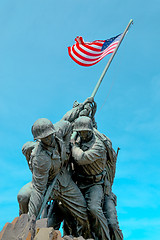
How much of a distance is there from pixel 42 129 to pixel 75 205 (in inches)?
68.7

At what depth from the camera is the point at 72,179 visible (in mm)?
7160

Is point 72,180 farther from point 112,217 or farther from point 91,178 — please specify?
point 112,217

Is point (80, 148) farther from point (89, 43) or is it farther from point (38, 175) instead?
point (89, 43)

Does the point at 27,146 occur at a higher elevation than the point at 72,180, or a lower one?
higher

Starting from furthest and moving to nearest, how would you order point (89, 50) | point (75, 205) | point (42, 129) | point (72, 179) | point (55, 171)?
1. point (89, 50)
2. point (72, 179)
3. point (75, 205)
4. point (55, 171)
5. point (42, 129)

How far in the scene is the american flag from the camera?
10664mm

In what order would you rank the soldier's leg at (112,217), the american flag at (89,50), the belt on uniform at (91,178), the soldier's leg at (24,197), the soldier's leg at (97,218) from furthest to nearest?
1. the american flag at (89,50)
2. the belt on uniform at (91,178)
3. the soldier's leg at (112,217)
4. the soldier's leg at (97,218)
5. the soldier's leg at (24,197)

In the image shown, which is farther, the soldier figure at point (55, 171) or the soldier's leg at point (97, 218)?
the soldier's leg at point (97, 218)

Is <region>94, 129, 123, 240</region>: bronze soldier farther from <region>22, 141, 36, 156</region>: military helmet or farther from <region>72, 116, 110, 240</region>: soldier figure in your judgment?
<region>22, 141, 36, 156</region>: military helmet

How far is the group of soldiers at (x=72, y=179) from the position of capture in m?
6.00

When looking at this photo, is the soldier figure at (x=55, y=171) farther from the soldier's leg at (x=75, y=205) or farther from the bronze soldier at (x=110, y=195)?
the bronze soldier at (x=110, y=195)

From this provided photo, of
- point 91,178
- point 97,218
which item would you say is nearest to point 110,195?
point 91,178

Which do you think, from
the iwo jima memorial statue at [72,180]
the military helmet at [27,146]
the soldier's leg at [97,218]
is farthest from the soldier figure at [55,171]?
the military helmet at [27,146]

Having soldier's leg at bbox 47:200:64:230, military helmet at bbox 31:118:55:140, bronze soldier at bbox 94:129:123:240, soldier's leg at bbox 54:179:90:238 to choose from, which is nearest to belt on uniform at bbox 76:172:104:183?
bronze soldier at bbox 94:129:123:240
